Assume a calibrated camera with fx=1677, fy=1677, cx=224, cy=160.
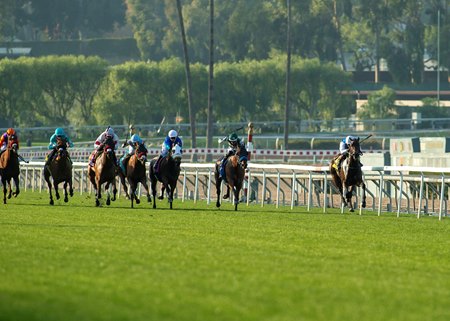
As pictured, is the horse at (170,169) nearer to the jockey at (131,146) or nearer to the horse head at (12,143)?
the jockey at (131,146)

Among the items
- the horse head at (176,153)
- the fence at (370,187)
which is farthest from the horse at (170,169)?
the fence at (370,187)

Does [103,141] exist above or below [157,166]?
above

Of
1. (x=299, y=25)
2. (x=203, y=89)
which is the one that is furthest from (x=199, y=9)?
(x=203, y=89)

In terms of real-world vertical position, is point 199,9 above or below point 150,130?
above

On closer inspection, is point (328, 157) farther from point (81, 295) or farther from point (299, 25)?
point (299, 25)

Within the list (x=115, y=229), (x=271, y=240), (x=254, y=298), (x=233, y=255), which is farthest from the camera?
(x=115, y=229)

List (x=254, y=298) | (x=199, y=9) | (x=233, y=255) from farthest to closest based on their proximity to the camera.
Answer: (x=199, y=9), (x=233, y=255), (x=254, y=298)

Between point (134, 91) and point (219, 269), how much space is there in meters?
64.9

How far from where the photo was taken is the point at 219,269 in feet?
42.9

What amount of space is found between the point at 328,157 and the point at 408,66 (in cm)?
4912

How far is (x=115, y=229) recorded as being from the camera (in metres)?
18.5

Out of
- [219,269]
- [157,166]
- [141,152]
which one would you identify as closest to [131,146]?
[141,152]

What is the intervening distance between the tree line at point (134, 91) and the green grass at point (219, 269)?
2198 inches

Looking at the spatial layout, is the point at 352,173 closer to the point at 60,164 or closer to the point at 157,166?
the point at 157,166
